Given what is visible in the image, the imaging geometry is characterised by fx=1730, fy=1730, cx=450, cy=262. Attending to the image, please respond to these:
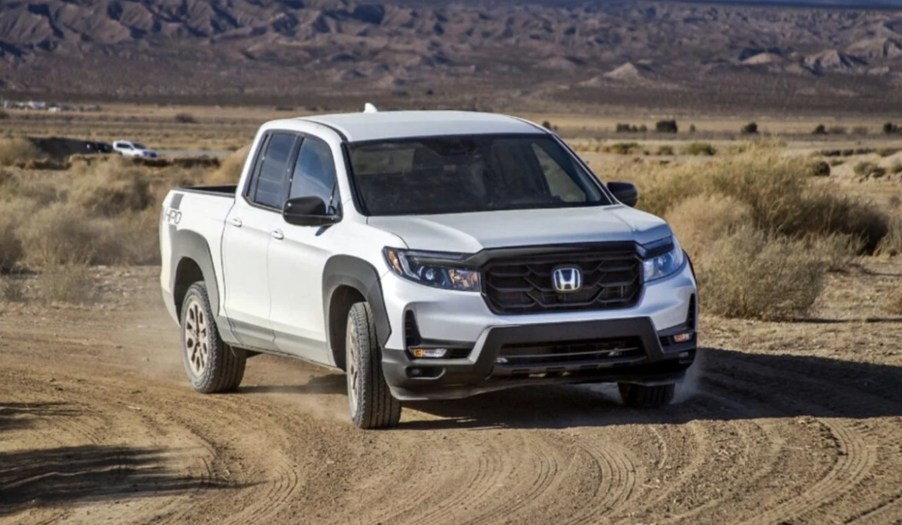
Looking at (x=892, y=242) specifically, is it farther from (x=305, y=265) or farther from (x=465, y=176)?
(x=305, y=265)

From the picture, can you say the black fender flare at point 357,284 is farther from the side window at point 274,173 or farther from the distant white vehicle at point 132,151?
the distant white vehicle at point 132,151

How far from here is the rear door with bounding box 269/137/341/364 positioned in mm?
10086

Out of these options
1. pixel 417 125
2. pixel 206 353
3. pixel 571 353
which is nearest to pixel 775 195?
pixel 206 353

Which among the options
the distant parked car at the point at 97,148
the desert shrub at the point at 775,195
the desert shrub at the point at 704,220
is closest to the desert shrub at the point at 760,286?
the desert shrub at the point at 704,220

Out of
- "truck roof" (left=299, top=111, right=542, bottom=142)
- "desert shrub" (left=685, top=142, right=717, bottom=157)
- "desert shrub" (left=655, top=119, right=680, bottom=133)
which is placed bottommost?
"desert shrub" (left=655, top=119, right=680, bottom=133)

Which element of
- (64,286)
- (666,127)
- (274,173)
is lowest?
(666,127)

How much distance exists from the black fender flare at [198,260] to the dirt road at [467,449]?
20.4 inches

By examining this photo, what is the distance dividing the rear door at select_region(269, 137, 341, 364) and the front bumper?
842mm

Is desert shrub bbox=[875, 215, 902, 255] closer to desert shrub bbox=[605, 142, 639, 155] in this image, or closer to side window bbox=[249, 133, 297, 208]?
side window bbox=[249, 133, 297, 208]

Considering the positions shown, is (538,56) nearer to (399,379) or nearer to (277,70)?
(277,70)

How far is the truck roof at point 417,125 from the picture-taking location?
10.6m

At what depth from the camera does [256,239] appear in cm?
1082

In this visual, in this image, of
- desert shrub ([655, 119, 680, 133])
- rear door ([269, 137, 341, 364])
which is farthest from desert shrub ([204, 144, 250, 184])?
desert shrub ([655, 119, 680, 133])

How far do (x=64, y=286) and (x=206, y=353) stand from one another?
23.8 ft
